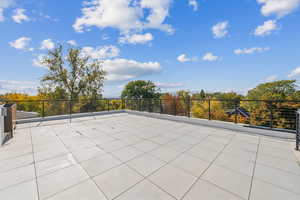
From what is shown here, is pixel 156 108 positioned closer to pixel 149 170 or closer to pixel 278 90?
pixel 149 170

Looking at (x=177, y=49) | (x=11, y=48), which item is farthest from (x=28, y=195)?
(x=177, y=49)

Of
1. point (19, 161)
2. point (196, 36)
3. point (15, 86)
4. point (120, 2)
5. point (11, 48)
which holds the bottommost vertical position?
point (19, 161)

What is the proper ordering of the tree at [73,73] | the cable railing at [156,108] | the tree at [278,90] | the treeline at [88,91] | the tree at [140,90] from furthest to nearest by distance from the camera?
the tree at [140,90], the tree at [73,73], the tree at [278,90], the treeline at [88,91], the cable railing at [156,108]

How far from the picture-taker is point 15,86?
1432cm

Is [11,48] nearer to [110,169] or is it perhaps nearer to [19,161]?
[19,161]

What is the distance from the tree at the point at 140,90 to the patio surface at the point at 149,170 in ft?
83.7

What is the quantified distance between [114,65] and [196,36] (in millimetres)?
8583

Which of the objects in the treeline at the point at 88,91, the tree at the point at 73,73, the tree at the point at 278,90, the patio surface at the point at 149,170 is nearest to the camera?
the patio surface at the point at 149,170

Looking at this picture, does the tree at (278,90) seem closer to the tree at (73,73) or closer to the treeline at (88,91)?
the treeline at (88,91)

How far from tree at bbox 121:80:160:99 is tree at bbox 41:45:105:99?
15267 mm

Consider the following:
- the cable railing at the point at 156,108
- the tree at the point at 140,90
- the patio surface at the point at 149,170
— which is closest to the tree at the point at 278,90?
the cable railing at the point at 156,108

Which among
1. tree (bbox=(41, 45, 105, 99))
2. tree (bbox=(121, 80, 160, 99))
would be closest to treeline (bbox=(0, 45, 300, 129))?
tree (bbox=(41, 45, 105, 99))

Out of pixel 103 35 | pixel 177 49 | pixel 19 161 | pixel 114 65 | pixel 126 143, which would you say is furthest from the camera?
pixel 114 65

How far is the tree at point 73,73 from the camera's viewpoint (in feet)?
36.8
